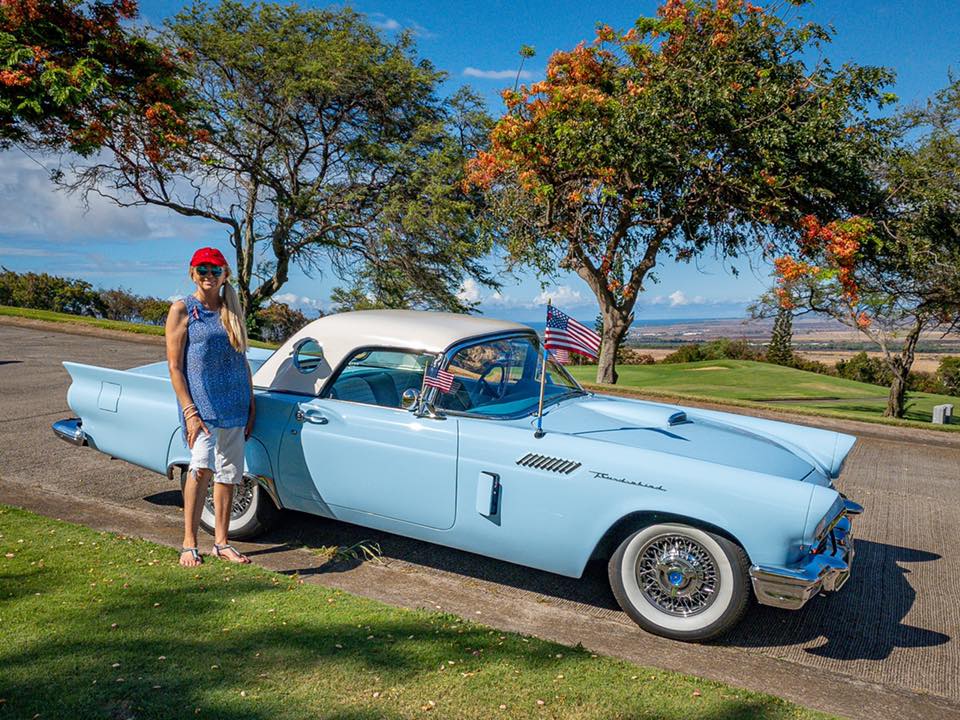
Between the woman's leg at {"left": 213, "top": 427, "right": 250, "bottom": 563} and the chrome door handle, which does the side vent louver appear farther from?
the woman's leg at {"left": 213, "top": 427, "right": 250, "bottom": 563}

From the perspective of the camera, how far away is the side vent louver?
3928 mm

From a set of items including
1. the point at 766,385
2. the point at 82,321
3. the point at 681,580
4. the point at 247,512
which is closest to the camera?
the point at 681,580

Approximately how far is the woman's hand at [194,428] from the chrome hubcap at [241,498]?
23.5 inches

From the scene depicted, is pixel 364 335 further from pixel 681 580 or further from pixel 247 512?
pixel 681 580

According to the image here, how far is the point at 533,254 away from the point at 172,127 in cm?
868

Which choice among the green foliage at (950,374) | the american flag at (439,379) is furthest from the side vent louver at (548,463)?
the green foliage at (950,374)

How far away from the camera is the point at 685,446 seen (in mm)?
4164

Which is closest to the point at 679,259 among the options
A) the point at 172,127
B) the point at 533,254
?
the point at 533,254

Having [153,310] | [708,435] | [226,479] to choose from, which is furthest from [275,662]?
[153,310]

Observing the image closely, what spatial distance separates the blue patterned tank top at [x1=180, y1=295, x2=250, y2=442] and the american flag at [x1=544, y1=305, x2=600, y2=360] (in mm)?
1897

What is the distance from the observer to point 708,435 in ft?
14.7

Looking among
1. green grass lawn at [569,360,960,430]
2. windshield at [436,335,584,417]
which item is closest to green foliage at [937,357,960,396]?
green grass lawn at [569,360,960,430]

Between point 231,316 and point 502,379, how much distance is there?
173cm

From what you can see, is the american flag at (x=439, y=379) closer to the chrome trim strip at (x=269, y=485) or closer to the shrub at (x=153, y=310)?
the chrome trim strip at (x=269, y=485)
